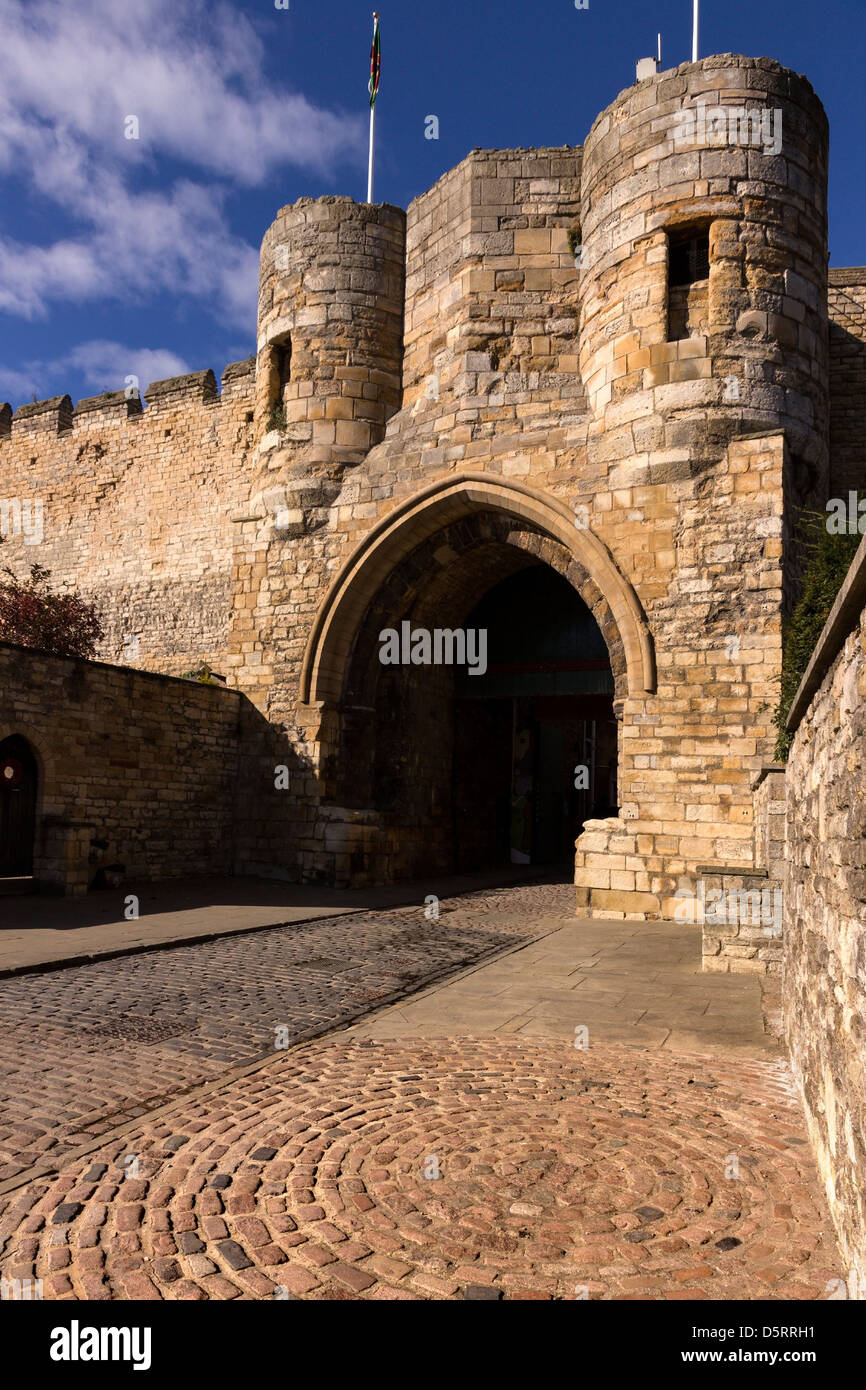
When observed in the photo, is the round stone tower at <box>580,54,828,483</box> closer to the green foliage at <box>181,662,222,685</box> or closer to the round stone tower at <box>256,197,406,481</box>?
the round stone tower at <box>256,197,406,481</box>

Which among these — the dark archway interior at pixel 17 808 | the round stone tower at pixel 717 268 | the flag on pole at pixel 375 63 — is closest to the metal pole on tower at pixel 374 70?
the flag on pole at pixel 375 63

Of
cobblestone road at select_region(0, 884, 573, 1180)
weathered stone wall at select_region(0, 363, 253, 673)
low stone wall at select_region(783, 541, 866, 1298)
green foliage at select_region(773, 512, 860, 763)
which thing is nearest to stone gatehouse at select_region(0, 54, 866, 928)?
green foliage at select_region(773, 512, 860, 763)

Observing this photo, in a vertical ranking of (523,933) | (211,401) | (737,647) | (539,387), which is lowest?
(523,933)

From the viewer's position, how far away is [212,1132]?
3188mm

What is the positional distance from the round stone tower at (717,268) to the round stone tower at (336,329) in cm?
352

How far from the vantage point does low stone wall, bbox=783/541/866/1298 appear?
197 cm

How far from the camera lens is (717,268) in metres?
9.78

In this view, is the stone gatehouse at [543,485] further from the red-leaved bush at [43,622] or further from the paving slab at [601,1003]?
the red-leaved bush at [43,622]

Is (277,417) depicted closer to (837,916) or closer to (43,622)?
(43,622)

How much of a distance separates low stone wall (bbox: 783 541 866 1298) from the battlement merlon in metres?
16.2

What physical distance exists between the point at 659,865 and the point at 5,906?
6.25m
